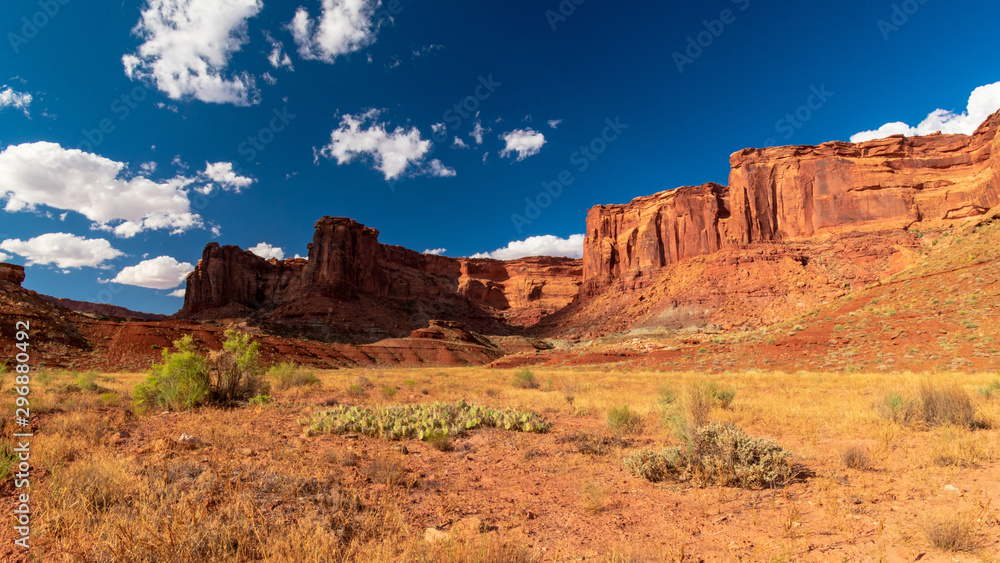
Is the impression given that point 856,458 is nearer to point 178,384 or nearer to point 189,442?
point 189,442

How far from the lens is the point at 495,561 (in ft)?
9.05

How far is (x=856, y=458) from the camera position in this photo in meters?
4.77

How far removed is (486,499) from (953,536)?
3.68 metres

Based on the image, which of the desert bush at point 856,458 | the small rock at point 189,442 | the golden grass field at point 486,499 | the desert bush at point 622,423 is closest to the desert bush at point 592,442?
the golden grass field at point 486,499

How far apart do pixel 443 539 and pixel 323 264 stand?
7819 centimetres

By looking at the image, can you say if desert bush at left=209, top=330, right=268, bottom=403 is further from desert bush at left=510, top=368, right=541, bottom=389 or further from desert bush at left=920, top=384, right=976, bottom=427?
desert bush at left=920, top=384, right=976, bottom=427

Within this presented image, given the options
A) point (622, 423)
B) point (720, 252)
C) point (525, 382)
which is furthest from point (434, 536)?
point (720, 252)

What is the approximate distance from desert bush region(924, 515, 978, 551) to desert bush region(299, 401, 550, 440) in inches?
211

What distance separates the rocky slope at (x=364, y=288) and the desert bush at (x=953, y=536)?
57.3 m

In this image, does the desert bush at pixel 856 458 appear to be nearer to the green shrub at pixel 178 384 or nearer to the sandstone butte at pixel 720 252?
the green shrub at pixel 178 384

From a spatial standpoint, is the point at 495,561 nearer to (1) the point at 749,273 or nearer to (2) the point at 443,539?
(2) the point at 443,539

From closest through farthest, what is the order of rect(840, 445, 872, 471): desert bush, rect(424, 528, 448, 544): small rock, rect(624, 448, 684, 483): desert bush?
rect(424, 528, 448, 544): small rock < rect(840, 445, 872, 471): desert bush < rect(624, 448, 684, 483): desert bush

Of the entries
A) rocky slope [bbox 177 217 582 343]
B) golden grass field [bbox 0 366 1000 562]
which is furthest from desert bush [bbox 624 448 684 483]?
rocky slope [bbox 177 217 582 343]

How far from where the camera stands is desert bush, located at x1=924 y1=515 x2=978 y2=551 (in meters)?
Answer: 2.78
